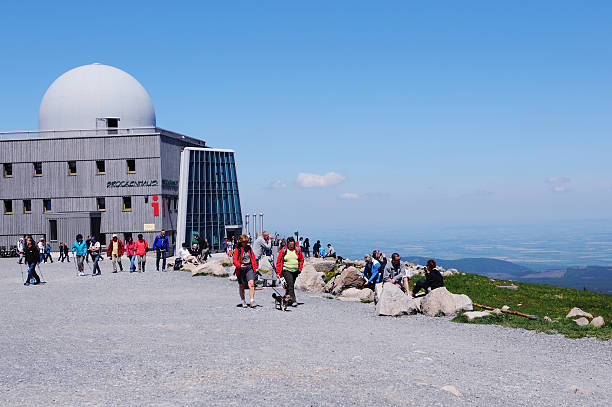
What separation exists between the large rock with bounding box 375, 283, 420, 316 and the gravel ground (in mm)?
346

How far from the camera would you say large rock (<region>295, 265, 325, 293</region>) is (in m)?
20.1

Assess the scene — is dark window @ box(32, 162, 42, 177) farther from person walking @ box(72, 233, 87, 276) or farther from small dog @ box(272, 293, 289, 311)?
small dog @ box(272, 293, 289, 311)

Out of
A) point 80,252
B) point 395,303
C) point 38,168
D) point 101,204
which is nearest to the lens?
point 395,303

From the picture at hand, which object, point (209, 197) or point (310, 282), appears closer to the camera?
point (310, 282)

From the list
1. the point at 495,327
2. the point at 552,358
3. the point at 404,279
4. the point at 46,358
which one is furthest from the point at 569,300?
the point at 46,358

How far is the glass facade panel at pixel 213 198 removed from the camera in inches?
1944

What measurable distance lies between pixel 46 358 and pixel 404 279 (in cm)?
1065

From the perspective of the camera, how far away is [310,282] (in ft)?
66.3

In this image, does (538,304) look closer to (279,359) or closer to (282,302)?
(282,302)

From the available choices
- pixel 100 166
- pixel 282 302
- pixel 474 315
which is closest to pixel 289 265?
pixel 282 302

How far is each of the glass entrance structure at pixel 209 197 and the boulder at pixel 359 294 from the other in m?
31.5

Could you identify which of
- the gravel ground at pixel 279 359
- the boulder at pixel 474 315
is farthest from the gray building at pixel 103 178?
the boulder at pixel 474 315

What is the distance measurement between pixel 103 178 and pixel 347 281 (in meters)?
34.5

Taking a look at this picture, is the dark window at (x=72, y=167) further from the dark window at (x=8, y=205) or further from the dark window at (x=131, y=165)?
the dark window at (x=8, y=205)
